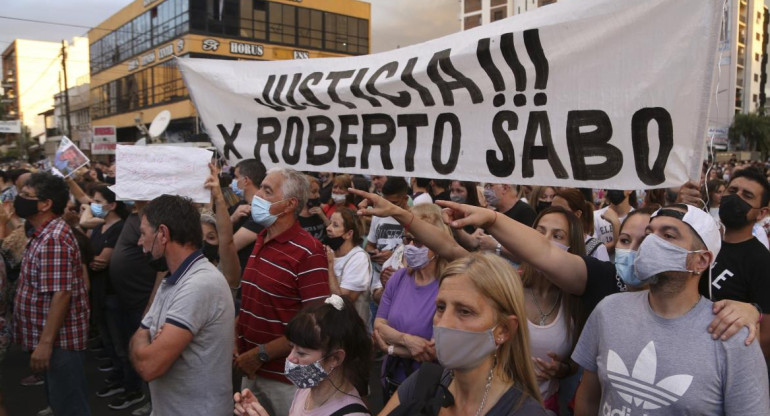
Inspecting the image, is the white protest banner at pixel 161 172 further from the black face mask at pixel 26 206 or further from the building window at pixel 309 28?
the building window at pixel 309 28

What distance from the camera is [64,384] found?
12.9 feet

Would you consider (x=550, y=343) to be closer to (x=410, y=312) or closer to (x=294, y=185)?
(x=410, y=312)

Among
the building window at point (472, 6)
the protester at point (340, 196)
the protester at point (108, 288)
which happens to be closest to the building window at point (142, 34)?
the protester at point (340, 196)

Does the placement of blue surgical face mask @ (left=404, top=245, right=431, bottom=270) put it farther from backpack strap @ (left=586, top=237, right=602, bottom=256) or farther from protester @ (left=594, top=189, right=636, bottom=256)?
protester @ (left=594, top=189, right=636, bottom=256)

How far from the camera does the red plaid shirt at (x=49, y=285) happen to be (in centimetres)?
385

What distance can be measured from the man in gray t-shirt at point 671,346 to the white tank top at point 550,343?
0.36 metres

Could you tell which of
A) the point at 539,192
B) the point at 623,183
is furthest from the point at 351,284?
the point at 623,183

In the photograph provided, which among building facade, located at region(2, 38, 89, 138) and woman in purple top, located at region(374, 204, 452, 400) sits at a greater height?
building facade, located at region(2, 38, 89, 138)

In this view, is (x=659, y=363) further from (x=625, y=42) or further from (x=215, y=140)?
(x=215, y=140)

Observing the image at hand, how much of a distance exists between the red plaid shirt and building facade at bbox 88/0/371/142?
92.4ft

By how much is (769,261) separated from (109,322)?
5.60 metres

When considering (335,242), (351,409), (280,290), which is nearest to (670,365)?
(351,409)

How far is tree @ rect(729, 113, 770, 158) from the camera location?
63.1 metres

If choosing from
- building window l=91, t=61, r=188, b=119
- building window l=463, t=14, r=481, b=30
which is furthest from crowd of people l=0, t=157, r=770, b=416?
building window l=463, t=14, r=481, b=30
